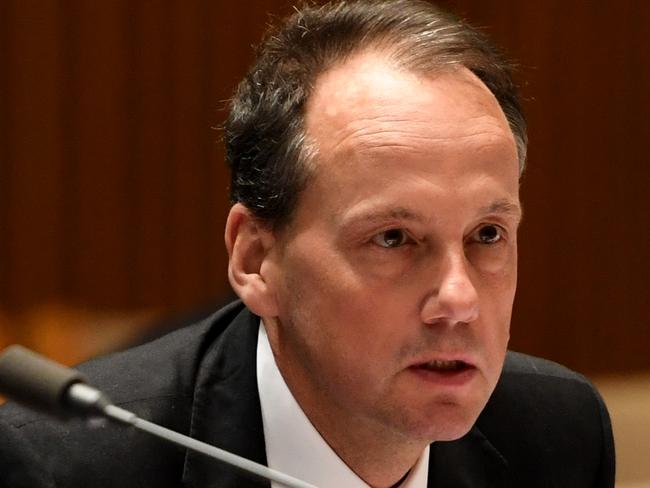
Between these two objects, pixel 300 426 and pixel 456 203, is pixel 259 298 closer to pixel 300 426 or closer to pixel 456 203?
pixel 300 426

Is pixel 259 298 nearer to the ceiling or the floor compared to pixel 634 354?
nearer to the ceiling

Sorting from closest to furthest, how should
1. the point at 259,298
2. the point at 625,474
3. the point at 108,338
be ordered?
the point at 259,298
the point at 108,338
the point at 625,474

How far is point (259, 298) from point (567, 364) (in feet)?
7.47

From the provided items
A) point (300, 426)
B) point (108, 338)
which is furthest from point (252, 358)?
point (108, 338)

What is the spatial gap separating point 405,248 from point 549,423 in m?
0.62

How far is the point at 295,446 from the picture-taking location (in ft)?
6.15

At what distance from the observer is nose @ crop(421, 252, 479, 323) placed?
1.63 meters

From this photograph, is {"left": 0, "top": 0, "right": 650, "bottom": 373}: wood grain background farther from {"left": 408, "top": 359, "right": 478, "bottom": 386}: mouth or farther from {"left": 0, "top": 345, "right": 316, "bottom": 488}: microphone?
{"left": 0, "top": 345, "right": 316, "bottom": 488}: microphone

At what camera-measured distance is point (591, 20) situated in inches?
154

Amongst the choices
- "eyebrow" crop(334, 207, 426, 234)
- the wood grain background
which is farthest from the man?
the wood grain background

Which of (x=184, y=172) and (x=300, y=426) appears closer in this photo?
(x=300, y=426)

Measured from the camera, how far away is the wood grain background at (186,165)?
3479mm

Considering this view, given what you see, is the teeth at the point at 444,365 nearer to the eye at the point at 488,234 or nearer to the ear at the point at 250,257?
the eye at the point at 488,234

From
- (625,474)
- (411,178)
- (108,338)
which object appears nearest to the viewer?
(411,178)
